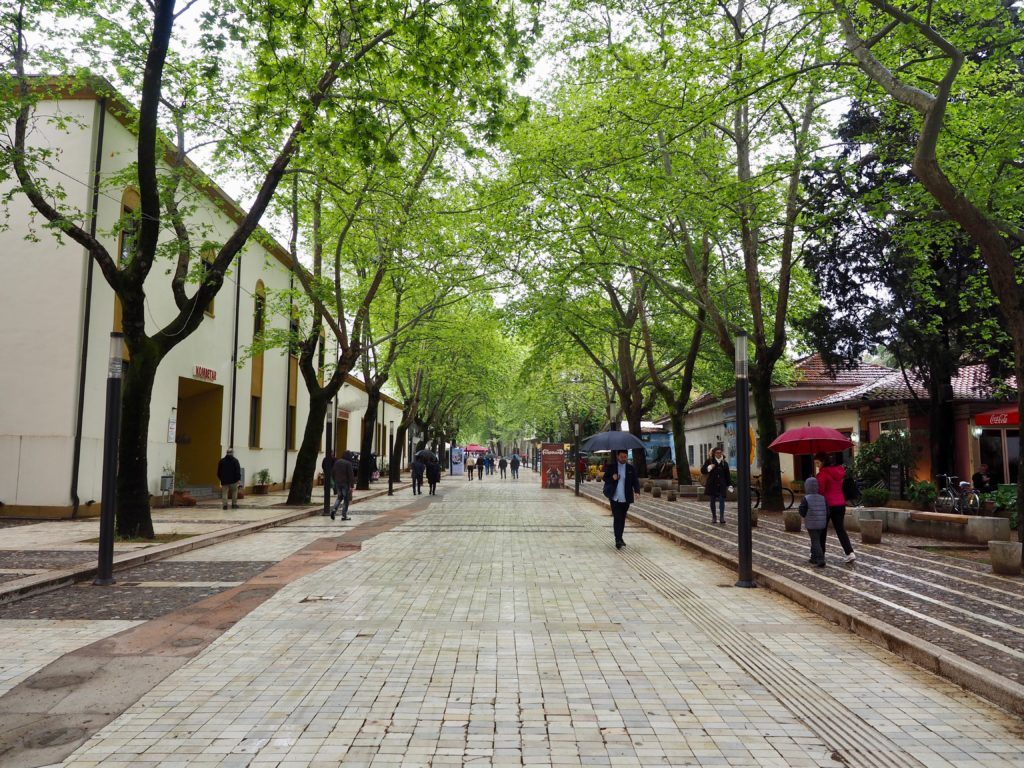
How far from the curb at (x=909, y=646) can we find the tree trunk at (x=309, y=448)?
14928 mm

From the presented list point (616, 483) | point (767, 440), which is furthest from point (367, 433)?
point (616, 483)

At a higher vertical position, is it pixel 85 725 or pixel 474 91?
pixel 474 91

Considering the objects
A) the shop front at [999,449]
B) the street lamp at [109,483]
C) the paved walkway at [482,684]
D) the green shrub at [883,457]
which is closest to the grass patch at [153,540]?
the street lamp at [109,483]

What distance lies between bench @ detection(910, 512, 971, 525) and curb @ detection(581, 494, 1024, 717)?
602 centimetres

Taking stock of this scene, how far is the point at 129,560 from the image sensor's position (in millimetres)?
10500

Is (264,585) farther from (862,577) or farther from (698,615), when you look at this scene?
(862,577)

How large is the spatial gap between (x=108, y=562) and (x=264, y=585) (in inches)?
74.8

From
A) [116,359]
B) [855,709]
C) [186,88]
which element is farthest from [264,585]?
[186,88]

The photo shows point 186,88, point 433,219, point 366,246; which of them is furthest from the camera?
point 366,246

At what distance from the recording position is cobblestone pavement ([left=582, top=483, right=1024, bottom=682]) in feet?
20.1

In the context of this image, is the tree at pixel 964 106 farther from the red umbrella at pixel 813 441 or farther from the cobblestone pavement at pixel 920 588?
the red umbrella at pixel 813 441

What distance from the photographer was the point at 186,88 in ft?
42.3

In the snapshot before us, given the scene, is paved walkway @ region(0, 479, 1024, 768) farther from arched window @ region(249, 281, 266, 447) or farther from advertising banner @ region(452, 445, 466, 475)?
advertising banner @ region(452, 445, 466, 475)

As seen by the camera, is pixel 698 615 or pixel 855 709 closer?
pixel 855 709
